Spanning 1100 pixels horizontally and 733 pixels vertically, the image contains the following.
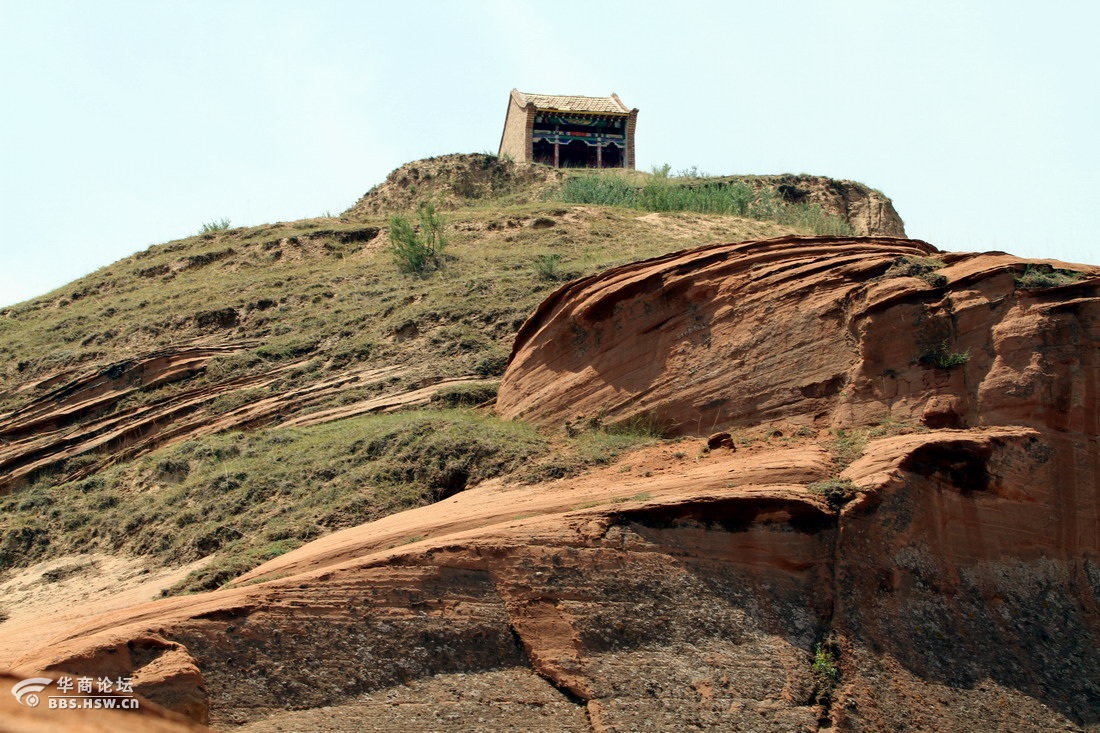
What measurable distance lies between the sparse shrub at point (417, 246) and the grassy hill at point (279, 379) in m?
0.30

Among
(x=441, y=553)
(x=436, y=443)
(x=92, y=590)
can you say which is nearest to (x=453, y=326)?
(x=436, y=443)

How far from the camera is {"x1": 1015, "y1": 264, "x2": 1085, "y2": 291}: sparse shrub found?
44.4 feet

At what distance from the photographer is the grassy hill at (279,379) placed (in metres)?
15.0

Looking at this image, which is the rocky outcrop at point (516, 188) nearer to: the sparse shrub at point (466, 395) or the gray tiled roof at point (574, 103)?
the gray tiled roof at point (574, 103)

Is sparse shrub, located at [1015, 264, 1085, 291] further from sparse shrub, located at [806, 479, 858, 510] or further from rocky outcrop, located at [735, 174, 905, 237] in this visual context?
rocky outcrop, located at [735, 174, 905, 237]

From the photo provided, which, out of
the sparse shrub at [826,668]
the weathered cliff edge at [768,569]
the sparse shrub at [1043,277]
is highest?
the sparse shrub at [1043,277]

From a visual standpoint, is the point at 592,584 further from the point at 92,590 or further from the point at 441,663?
the point at 92,590

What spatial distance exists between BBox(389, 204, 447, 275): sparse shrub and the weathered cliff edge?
1124 centimetres

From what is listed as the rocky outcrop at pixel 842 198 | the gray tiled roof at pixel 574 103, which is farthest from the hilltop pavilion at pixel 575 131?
the rocky outcrop at pixel 842 198

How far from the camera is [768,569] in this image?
11.5 meters

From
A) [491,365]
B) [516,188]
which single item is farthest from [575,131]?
[491,365]

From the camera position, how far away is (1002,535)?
12391mm

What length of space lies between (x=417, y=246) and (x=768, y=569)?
1559 centimetres

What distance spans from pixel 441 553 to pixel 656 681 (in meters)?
2.11
